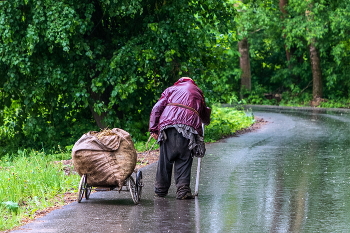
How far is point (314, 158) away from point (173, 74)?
16.0 ft

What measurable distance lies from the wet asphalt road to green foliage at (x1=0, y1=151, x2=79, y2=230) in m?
0.38

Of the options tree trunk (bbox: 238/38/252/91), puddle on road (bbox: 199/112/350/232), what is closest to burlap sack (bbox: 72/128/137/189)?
puddle on road (bbox: 199/112/350/232)

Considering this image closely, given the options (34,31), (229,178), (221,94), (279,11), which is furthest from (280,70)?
(229,178)

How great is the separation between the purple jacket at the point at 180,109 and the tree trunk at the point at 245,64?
36.4 metres

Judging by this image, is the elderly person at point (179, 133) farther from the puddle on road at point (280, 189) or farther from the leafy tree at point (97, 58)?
the leafy tree at point (97, 58)

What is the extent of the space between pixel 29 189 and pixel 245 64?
3701 cm

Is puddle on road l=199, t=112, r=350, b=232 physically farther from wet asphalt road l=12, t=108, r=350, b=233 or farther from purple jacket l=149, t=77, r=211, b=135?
purple jacket l=149, t=77, r=211, b=135

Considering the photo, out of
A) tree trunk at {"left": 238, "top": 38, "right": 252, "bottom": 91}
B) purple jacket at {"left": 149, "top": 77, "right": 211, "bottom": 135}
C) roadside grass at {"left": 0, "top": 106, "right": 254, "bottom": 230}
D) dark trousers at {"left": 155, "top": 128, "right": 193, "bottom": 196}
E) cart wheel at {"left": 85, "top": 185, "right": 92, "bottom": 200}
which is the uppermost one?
tree trunk at {"left": 238, "top": 38, "right": 252, "bottom": 91}

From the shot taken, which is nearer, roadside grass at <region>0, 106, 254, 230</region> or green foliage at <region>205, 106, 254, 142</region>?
roadside grass at <region>0, 106, 254, 230</region>

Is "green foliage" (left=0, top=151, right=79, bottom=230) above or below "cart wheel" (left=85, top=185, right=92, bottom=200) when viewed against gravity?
below

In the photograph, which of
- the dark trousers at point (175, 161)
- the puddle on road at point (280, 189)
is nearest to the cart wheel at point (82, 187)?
the dark trousers at point (175, 161)

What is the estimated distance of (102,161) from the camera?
326 inches

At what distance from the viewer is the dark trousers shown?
8.77 m

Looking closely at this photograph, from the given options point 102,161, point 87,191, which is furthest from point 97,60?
point 102,161
